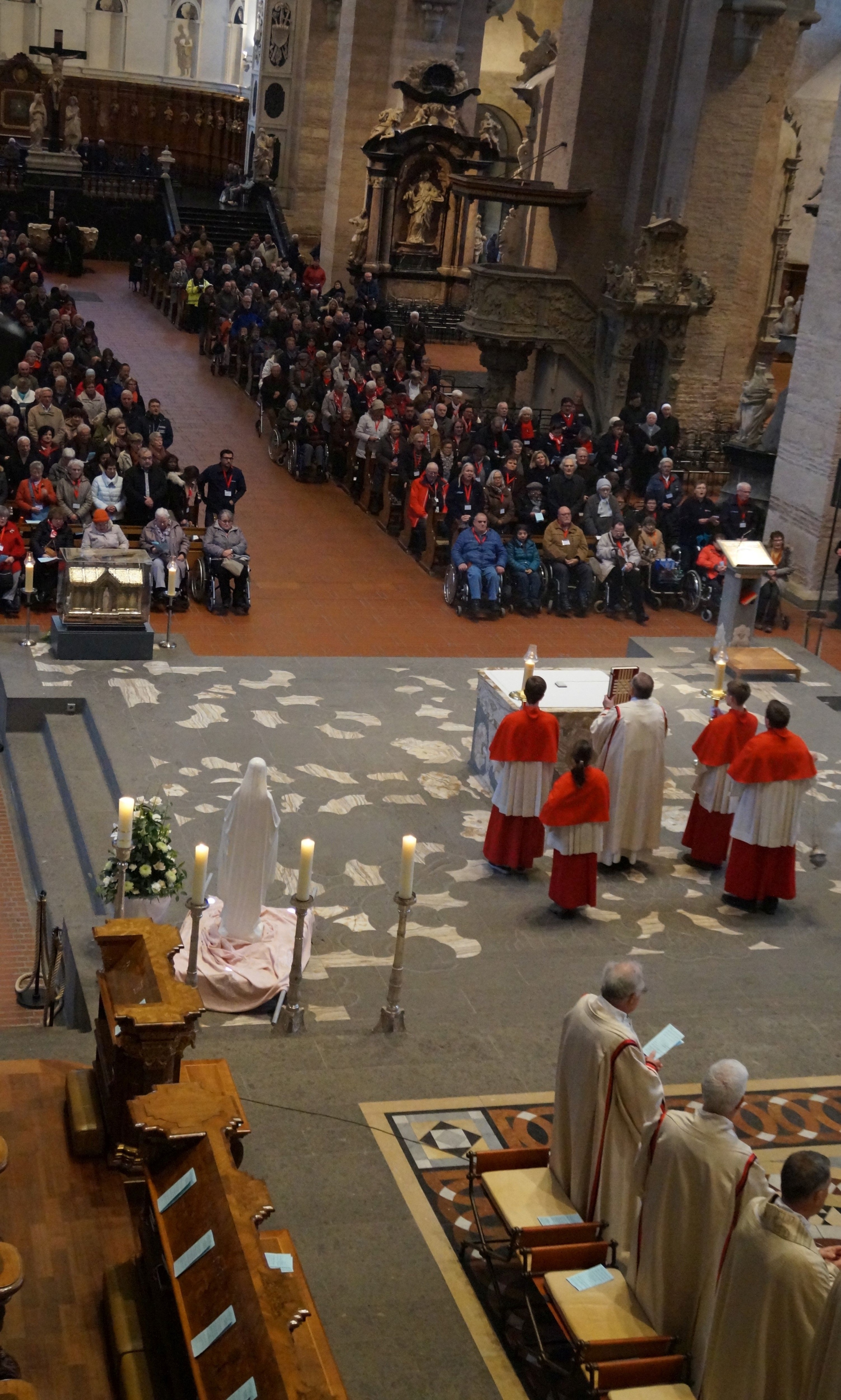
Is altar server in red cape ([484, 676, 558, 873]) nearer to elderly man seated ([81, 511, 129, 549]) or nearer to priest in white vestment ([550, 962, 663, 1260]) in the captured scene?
priest in white vestment ([550, 962, 663, 1260])

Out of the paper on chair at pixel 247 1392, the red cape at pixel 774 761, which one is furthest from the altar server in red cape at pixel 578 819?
the paper on chair at pixel 247 1392

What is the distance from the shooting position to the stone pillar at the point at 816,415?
59.9 ft

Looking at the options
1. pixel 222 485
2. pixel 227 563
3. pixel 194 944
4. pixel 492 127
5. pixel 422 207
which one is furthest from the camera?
pixel 492 127

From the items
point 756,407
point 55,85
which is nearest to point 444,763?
point 756,407

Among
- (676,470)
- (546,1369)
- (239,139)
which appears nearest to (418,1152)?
(546,1369)

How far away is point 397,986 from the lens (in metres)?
8.62

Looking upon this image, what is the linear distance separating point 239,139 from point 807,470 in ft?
94.2

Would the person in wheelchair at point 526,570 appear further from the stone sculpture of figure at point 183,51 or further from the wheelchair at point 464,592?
the stone sculpture of figure at point 183,51

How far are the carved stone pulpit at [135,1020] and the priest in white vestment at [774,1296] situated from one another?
229cm

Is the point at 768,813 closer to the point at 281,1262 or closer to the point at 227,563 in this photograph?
the point at 281,1262

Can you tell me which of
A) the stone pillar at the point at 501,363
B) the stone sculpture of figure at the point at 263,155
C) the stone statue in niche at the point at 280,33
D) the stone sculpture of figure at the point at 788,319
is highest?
the stone statue in niche at the point at 280,33

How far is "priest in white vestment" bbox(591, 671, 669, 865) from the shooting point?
1067 cm

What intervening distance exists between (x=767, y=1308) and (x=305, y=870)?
3.54 meters

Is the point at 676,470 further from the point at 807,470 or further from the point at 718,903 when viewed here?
the point at 718,903
